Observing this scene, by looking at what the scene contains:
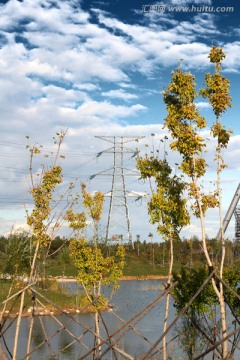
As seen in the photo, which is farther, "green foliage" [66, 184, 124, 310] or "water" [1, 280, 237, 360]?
"water" [1, 280, 237, 360]

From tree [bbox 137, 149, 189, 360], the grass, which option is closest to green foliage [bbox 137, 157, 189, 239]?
tree [bbox 137, 149, 189, 360]

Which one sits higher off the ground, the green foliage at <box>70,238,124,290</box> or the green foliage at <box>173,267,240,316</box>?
the green foliage at <box>70,238,124,290</box>

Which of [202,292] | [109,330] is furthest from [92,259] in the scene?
[109,330]

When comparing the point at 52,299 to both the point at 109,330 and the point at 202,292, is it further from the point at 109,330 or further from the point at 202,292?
the point at 202,292

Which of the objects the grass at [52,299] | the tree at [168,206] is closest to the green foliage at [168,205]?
the tree at [168,206]

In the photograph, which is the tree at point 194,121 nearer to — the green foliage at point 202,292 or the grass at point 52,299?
the green foliage at point 202,292

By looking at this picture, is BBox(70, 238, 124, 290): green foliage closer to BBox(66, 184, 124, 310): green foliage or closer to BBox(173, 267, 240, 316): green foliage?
BBox(66, 184, 124, 310): green foliage

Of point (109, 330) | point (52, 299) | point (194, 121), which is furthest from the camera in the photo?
point (52, 299)

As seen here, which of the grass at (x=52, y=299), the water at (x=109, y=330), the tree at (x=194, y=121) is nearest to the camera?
the tree at (x=194, y=121)

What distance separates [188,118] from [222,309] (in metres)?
8.88

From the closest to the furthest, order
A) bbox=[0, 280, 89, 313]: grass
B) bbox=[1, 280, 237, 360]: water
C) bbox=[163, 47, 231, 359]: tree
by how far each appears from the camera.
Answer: bbox=[163, 47, 231, 359]: tree, bbox=[1, 280, 237, 360]: water, bbox=[0, 280, 89, 313]: grass

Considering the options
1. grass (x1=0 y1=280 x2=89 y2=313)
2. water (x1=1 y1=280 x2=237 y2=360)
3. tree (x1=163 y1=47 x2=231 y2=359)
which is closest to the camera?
tree (x1=163 y1=47 x2=231 y2=359)

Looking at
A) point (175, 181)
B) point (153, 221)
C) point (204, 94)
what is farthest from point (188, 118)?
point (153, 221)

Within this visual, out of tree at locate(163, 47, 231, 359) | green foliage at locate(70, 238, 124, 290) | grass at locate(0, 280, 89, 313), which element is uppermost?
tree at locate(163, 47, 231, 359)
